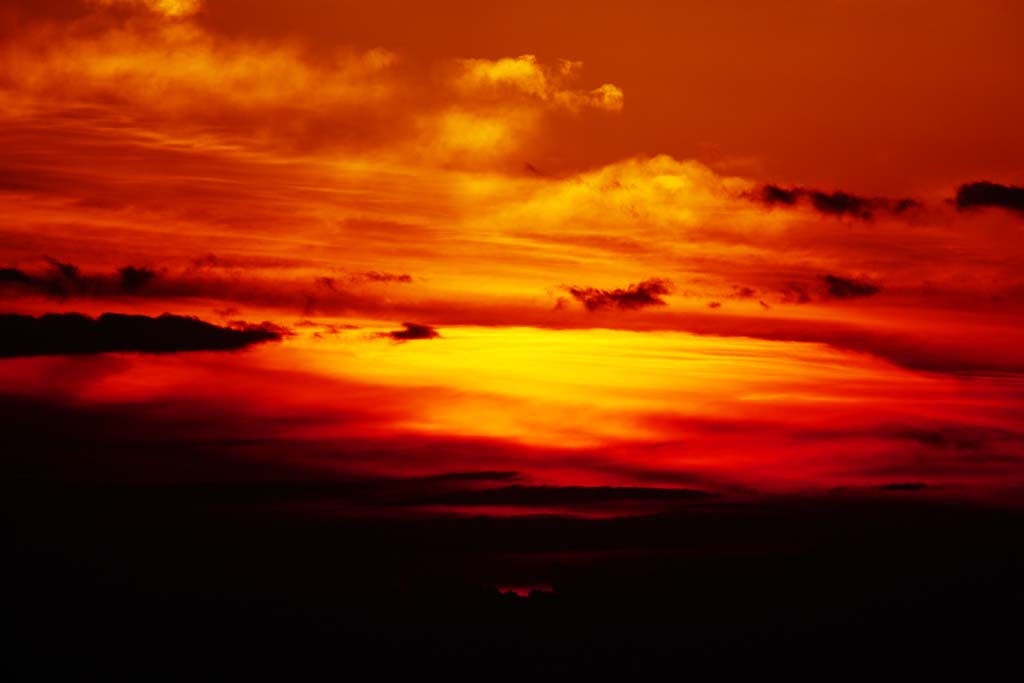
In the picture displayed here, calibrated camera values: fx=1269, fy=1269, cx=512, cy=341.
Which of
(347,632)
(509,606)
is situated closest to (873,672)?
(509,606)

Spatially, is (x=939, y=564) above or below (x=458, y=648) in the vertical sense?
above

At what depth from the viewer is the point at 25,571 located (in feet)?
302

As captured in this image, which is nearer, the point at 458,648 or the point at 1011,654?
the point at 1011,654

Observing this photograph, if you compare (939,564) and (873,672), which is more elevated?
(939,564)

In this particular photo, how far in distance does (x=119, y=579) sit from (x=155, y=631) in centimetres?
714

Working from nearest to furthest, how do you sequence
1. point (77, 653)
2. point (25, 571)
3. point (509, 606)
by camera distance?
point (77, 653), point (25, 571), point (509, 606)

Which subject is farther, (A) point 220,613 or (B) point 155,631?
(A) point 220,613

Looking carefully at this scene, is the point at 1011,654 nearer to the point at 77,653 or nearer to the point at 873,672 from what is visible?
the point at 873,672

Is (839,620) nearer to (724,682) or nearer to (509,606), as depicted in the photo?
(724,682)

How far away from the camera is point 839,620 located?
9338cm

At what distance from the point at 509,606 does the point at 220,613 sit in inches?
874

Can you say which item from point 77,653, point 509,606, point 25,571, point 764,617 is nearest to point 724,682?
point 764,617

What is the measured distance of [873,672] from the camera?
298 feet

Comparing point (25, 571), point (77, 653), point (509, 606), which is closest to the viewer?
point (77, 653)
